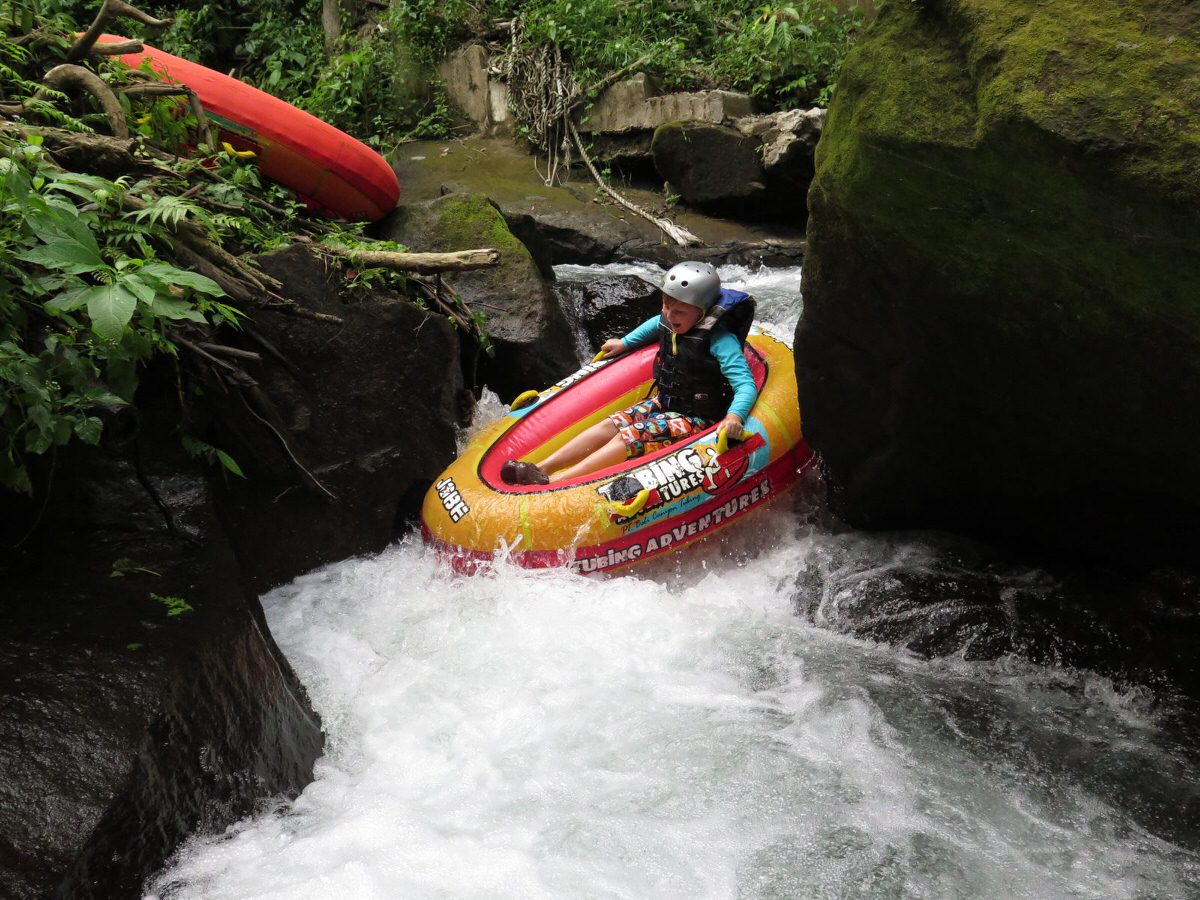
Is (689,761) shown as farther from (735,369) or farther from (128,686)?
(735,369)

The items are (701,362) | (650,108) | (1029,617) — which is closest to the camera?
(1029,617)

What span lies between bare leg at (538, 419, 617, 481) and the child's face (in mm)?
571

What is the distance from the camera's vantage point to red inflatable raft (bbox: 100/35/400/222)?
5391mm

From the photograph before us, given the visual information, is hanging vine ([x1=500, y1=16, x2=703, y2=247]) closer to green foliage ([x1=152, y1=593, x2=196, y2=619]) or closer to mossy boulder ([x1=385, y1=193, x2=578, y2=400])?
mossy boulder ([x1=385, y1=193, x2=578, y2=400])

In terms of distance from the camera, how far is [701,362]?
4859 millimetres

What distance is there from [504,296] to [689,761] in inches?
133

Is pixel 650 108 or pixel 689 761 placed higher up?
pixel 650 108

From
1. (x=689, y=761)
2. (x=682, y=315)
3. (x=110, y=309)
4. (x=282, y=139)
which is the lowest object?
(x=689, y=761)

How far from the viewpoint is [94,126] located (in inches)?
176

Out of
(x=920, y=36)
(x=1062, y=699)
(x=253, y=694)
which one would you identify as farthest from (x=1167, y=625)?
(x=253, y=694)

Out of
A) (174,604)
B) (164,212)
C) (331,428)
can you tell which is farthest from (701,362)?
(174,604)

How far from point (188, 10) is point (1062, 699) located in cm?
1205

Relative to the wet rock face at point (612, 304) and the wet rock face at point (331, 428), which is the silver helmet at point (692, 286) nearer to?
the wet rock face at point (331, 428)

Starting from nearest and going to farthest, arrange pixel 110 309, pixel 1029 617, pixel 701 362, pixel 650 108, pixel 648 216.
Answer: pixel 110 309
pixel 1029 617
pixel 701 362
pixel 648 216
pixel 650 108
